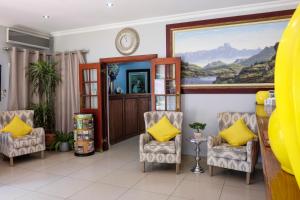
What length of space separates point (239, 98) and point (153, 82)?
164 centimetres

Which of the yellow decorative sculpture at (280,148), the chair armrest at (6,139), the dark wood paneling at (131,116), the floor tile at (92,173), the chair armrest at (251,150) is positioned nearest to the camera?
the yellow decorative sculpture at (280,148)

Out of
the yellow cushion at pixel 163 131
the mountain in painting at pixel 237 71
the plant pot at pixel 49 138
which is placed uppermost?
the mountain in painting at pixel 237 71

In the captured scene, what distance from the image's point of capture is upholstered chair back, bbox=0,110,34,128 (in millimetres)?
4293

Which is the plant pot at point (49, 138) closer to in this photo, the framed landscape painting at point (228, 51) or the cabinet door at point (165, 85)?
the cabinet door at point (165, 85)

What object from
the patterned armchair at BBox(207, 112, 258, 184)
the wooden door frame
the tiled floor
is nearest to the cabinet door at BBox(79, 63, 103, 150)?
the wooden door frame

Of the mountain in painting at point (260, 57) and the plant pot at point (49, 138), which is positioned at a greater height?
the mountain in painting at point (260, 57)

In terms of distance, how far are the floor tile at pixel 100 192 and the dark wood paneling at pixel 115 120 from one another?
2.45m

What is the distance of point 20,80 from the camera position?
16.0 feet

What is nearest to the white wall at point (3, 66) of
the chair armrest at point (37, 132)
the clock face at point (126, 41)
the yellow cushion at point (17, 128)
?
the yellow cushion at point (17, 128)

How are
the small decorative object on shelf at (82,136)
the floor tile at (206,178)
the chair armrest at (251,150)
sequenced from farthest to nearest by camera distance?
the small decorative object on shelf at (82,136) → the floor tile at (206,178) → the chair armrest at (251,150)

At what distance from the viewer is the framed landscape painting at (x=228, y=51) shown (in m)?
3.74

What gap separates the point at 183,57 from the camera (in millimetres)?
4344

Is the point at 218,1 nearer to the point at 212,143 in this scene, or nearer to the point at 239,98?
the point at 239,98

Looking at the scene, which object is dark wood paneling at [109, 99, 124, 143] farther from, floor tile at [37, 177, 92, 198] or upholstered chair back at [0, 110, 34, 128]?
floor tile at [37, 177, 92, 198]
